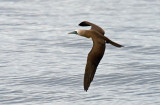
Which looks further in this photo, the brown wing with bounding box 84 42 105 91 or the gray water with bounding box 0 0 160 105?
the gray water with bounding box 0 0 160 105

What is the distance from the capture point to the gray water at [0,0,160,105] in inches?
758

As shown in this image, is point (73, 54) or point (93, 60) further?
point (73, 54)

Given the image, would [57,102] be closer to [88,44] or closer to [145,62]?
[145,62]

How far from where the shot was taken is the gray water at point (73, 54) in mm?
19250

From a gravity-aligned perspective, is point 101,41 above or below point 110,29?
above

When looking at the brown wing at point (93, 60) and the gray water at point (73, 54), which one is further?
the gray water at point (73, 54)

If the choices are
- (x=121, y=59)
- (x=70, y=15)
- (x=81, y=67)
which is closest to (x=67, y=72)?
(x=81, y=67)

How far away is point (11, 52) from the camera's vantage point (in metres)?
24.9

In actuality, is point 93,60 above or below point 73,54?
above

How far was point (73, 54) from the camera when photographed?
2464 cm

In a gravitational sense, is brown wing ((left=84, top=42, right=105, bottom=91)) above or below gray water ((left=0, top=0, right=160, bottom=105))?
above

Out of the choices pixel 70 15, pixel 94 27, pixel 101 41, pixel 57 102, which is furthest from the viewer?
pixel 70 15

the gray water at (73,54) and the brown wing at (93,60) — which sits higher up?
the brown wing at (93,60)

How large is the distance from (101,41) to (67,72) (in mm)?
7126
